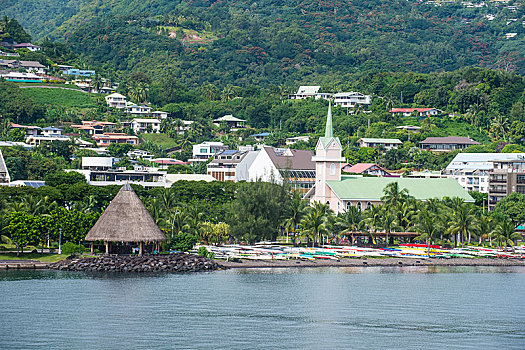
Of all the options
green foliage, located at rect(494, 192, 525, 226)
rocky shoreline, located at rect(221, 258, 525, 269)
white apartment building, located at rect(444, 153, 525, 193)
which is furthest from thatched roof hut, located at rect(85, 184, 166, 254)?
white apartment building, located at rect(444, 153, 525, 193)

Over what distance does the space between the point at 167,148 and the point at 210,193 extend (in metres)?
71.5

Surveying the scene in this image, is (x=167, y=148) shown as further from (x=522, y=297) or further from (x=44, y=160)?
(x=522, y=297)

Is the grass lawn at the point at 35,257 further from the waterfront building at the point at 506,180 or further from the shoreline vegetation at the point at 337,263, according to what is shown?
the waterfront building at the point at 506,180

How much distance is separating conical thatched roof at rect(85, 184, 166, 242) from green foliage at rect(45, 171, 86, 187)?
105 feet

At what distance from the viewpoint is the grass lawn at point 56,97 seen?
191 metres

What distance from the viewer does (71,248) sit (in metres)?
87.1

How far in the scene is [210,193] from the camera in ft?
379

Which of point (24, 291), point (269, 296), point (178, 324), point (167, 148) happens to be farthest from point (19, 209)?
point (167, 148)

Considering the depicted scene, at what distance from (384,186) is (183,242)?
33091 millimetres

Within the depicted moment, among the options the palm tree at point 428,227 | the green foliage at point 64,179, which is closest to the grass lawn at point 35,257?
the green foliage at point 64,179

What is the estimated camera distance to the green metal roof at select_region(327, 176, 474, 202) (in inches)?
4446

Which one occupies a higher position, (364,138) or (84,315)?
(364,138)

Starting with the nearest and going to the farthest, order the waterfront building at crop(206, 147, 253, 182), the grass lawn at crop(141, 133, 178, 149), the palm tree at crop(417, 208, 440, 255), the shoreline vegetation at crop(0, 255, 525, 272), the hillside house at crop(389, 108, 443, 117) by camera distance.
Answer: the shoreline vegetation at crop(0, 255, 525, 272), the palm tree at crop(417, 208, 440, 255), the waterfront building at crop(206, 147, 253, 182), the grass lawn at crop(141, 133, 178, 149), the hillside house at crop(389, 108, 443, 117)

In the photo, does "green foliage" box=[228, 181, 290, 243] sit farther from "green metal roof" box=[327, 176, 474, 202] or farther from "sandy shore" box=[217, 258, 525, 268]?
"green metal roof" box=[327, 176, 474, 202]
